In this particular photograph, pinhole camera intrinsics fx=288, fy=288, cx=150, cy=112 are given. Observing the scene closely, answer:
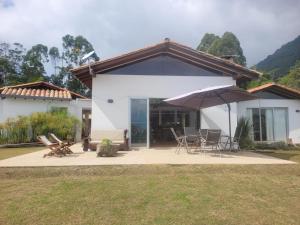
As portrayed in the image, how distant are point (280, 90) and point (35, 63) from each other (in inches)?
1570

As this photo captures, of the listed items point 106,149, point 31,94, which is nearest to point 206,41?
point 31,94

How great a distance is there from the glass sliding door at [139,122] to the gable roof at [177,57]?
75.2 inches

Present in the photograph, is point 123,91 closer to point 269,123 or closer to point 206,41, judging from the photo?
point 269,123

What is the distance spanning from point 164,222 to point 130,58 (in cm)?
963

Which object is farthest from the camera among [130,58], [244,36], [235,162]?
[244,36]

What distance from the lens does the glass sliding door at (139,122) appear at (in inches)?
522

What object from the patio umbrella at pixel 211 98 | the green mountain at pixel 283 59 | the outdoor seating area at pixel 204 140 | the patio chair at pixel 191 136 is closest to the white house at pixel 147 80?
the outdoor seating area at pixel 204 140

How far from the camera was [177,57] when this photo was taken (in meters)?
13.6

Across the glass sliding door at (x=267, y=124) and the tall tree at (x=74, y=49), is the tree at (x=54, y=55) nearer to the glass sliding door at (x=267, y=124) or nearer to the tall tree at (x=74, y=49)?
the tall tree at (x=74, y=49)

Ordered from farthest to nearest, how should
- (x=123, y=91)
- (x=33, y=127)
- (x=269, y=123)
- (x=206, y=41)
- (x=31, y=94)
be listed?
(x=206, y=41) → (x=31, y=94) → (x=33, y=127) → (x=269, y=123) → (x=123, y=91)

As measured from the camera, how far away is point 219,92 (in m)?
11.0

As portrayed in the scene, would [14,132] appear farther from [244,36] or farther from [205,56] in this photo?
[244,36]

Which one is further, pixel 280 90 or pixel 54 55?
pixel 54 55

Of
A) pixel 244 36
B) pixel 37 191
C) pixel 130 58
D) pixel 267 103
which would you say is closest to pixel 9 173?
pixel 37 191
